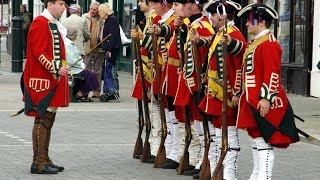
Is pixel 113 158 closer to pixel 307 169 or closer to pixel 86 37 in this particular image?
pixel 307 169

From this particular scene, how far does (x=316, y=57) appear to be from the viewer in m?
21.5

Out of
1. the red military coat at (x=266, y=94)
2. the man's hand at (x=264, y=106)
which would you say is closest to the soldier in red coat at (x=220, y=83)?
the red military coat at (x=266, y=94)

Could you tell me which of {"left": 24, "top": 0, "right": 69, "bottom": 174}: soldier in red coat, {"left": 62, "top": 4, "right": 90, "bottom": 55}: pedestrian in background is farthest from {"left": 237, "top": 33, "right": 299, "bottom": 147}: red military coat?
{"left": 62, "top": 4, "right": 90, "bottom": 55}: pedestrian in background

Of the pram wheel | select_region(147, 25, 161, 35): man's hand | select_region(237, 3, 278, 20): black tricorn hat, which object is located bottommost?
the pram wheel

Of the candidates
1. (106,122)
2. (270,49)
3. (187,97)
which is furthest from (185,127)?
(106,122)

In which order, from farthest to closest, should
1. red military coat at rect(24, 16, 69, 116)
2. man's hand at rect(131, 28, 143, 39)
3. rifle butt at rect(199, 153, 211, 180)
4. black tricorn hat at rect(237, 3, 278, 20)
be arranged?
man's hand at rect(131, 28, 143, 39), red military coat at rect(24, 16, 69, 116), rifle butt at rect(199, 153, 211, 180), black tricorn hat at rect(237, 3, 278, 20)

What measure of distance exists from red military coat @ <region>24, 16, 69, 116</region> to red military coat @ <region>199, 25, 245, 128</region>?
1773 millimetres

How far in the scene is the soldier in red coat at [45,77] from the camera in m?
11.0

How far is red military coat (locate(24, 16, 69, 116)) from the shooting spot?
433 inches

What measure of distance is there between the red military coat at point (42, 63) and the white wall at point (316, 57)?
10737 mm

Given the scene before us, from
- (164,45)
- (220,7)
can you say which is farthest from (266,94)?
(164,45)

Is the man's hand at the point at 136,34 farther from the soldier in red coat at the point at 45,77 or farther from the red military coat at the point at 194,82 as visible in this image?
the red military coat at the point at 194,82

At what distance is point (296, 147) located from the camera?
14.1 meters

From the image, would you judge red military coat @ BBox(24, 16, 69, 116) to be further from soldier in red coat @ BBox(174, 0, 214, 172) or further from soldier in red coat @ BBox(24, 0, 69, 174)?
soldier in red coat @ BBox(174, 0, 214, 172)
